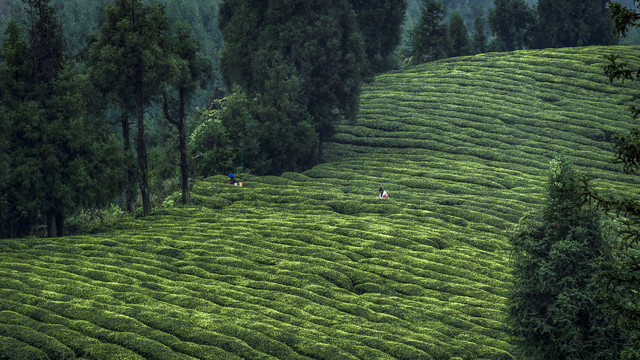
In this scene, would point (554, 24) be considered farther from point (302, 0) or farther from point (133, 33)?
point (133, 33)

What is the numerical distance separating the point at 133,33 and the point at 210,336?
2943 centimetres

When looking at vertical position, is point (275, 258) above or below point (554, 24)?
below

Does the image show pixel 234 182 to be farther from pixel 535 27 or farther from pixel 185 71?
pixel 535 27

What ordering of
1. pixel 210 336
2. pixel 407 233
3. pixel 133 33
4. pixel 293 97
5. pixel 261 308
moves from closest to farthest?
pixel 210 336 < pixel 261 308 < pixel 407 233 < pixel 133 33 < pixel 293 97

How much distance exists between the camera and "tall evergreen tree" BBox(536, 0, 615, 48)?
117m

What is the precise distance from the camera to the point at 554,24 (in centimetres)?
12031

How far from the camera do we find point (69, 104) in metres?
49.7

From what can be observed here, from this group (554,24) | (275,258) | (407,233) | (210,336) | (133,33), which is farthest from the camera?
(554,24)

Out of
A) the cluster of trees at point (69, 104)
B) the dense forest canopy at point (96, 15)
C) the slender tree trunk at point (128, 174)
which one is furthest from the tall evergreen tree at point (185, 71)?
the dense forest canopy at point (96, 15)

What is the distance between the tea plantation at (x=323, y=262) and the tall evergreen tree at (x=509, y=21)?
5416cm

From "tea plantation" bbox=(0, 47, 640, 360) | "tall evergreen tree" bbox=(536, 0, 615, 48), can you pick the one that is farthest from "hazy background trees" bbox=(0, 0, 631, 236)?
"tall evergreen tree" bbox=(536, 0, 615, 48)

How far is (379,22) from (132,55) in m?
51.5

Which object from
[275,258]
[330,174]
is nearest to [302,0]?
[330,174]

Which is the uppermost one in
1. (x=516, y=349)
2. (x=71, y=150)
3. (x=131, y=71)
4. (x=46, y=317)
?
(x=131, y=71)
